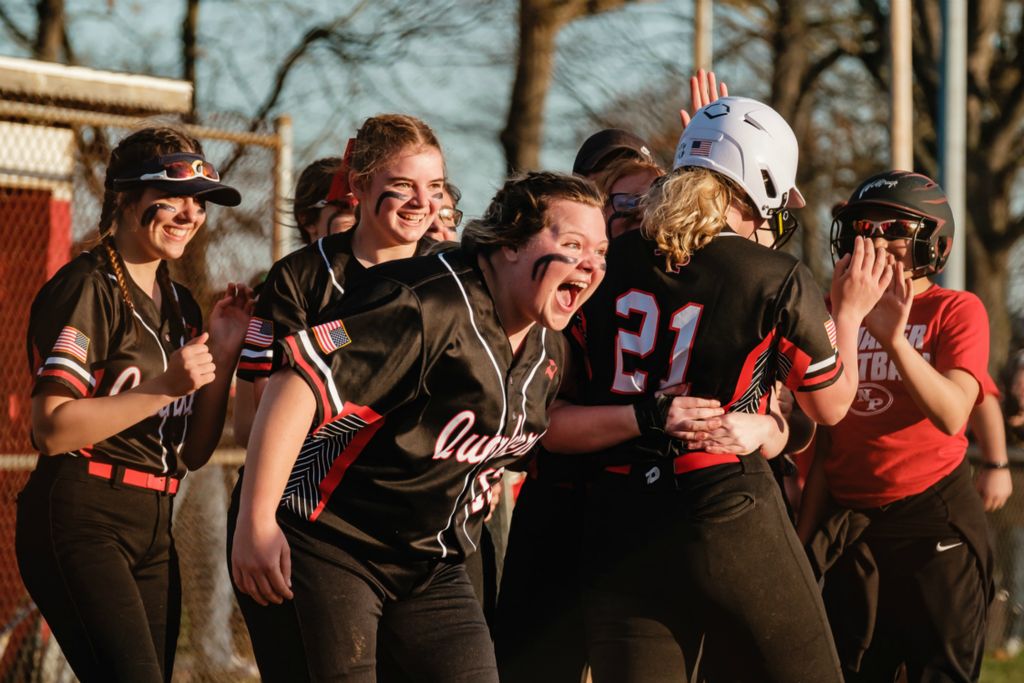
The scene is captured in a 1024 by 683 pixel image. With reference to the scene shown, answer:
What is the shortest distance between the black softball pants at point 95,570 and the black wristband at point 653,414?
171 centimetres

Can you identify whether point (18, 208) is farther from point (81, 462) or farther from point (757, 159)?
point (757, 159)

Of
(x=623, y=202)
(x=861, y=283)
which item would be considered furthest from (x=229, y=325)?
(x=861, y=283)

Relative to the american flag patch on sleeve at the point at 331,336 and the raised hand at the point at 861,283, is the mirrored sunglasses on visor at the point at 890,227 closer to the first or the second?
the raised hand at the point at 861,283

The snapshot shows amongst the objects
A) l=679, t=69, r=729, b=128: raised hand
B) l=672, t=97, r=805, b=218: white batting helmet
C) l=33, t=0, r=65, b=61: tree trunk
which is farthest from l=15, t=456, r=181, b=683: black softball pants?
l=33, t=0, r=65, b=61: tree trunk

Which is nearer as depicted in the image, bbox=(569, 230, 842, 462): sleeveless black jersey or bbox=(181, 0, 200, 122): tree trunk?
bbox=(569, 230, 842, 462): sleeveless black jersey

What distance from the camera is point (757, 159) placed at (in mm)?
3717

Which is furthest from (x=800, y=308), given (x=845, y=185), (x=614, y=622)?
(x=845, y=185)

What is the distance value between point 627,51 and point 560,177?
44.7 ft

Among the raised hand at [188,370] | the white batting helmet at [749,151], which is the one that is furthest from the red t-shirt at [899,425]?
the raised hand at [188,370]

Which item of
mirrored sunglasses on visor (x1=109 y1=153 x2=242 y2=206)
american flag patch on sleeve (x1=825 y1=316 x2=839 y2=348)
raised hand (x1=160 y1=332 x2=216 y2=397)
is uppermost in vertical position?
mirrored sunglasses on visor (x1=109 y1=153 x2=242 y2=206)

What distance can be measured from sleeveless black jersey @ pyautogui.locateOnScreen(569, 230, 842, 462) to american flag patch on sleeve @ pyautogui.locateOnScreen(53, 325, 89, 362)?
5.32ft

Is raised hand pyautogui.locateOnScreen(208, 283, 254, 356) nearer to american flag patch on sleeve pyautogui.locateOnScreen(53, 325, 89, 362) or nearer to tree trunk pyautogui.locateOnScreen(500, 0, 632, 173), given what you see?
american flag patch on sleeve pyautogui.locateOnScreen(53, 325, 89, 362)

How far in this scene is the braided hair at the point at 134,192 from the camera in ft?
14.0

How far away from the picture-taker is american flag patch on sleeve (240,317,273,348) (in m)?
4.12
